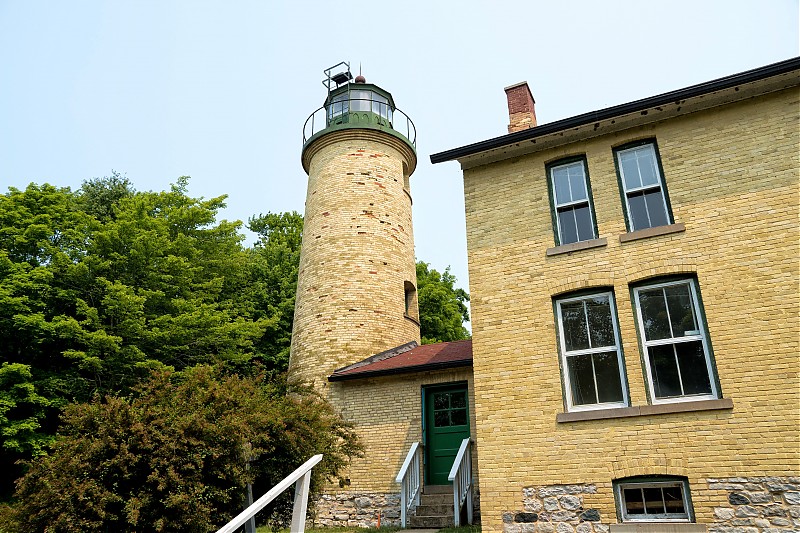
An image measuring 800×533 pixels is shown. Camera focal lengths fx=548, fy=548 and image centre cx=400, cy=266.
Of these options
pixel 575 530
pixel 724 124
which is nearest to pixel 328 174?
pixel 724 124

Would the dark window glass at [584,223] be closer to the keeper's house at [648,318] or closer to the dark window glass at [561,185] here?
the keeper's house at [648,318]

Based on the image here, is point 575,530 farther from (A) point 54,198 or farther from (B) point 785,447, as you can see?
(A) point 54,198

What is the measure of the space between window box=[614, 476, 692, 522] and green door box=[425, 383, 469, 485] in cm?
474

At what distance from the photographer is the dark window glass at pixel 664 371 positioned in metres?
7.93

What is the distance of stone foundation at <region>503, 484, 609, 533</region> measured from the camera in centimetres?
780

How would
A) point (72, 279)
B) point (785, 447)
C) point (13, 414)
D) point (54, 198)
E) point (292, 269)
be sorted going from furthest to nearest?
point (292, 269), point (54, 198), point (72, 279), point (13, 414), point (785, 447)

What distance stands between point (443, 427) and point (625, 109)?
7.66 m

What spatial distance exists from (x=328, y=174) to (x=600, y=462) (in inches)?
483

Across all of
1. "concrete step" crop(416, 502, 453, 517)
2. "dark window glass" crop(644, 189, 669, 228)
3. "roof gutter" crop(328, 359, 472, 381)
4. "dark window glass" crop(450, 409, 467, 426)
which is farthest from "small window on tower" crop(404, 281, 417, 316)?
"dark window glass" crop(644, 189, 669, 228)

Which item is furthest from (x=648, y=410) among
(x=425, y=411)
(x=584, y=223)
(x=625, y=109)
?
(x=425, y=411)

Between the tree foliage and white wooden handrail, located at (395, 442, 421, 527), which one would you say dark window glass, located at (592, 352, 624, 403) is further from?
the tree foliage

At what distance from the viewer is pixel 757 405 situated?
7344 mm

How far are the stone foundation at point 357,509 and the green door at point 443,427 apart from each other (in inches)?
40.1

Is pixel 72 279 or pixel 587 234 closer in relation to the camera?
pixel 587 234
